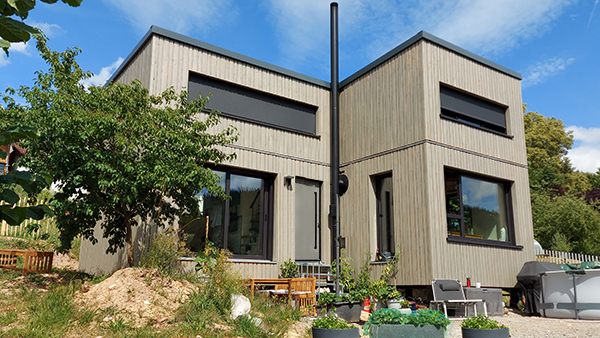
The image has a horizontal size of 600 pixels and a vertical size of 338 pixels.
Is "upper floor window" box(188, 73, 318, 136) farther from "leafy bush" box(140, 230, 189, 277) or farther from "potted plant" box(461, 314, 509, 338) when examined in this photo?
"potted plant" box(461, 314, 509, 338)

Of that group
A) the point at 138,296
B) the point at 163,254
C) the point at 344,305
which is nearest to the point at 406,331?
the point at 344,305

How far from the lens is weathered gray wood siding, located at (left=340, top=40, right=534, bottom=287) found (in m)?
10.0

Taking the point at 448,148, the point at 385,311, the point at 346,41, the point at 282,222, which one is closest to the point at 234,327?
the point at 385,311

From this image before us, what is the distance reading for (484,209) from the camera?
37.1ft

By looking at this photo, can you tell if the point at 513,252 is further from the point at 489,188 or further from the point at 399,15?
the point at 399,15

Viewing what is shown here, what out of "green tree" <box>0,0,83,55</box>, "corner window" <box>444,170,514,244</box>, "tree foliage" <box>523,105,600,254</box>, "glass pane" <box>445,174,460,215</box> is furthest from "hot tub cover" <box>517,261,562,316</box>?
"green tree" <box>0,0,83,55</box>

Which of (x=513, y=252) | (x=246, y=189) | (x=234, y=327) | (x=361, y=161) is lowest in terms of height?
(x=234, y=327)

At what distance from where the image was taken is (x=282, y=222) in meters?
11.0

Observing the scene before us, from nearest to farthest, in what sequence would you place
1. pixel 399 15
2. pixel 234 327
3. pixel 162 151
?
pixel 234 327 → pixel 162 151 → pixel 399 15

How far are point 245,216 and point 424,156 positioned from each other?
4.22 metres

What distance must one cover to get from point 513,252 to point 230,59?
8.09 metres

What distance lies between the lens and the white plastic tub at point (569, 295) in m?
8.94

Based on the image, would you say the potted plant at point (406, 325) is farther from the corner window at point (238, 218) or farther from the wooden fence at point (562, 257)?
the wooden fence at point (562, 257)

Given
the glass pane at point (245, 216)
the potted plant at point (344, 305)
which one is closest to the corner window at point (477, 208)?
the potted plant at point (344, 305)
